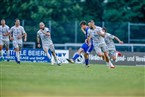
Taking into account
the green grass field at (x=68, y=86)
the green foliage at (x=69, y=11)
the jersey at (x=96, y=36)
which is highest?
the green foliage at (x=69, y=11)

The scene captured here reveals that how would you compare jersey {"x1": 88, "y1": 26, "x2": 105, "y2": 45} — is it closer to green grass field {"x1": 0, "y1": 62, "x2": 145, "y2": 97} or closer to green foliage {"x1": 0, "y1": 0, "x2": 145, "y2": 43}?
green grass field {"x1": 0, "y1": 62, "x2": 145, "y2": 97}

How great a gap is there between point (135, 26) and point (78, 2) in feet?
59.8

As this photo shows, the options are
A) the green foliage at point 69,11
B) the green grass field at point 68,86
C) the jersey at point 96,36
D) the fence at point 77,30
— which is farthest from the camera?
the green foliage at point 69,11

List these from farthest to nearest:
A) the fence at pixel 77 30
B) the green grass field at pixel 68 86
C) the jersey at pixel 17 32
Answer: the fence at pixel 77 30 → the jersey at pixel 17 32 → the green grass field at pixel 68 86

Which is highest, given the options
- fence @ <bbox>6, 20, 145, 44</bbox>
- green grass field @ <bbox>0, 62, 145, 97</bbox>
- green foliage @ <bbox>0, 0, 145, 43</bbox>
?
green foliage @ <bbox>0, 0, 145, 43</bbox>

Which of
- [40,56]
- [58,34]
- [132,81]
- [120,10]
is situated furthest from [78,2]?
[132,81]

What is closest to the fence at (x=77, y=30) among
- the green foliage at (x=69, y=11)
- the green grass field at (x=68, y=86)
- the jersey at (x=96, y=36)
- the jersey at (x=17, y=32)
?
the green foliage at (x=69, y=11)

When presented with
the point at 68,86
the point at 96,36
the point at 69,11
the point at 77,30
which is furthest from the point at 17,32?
the point at 69,11

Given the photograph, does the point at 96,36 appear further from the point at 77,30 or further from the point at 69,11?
the point at 69,11

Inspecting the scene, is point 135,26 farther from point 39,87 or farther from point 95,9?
point 39,87

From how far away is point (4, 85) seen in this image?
1859cm

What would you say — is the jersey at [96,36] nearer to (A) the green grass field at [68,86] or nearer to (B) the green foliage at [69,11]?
(A) the green grass field at [68,86]

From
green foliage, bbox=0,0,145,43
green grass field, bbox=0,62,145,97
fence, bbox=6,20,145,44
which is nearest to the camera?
green grass field, bbox=0,62,145,97

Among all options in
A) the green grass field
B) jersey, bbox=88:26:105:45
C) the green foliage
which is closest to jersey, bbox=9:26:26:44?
jersey, bbox=88:26:105:45
